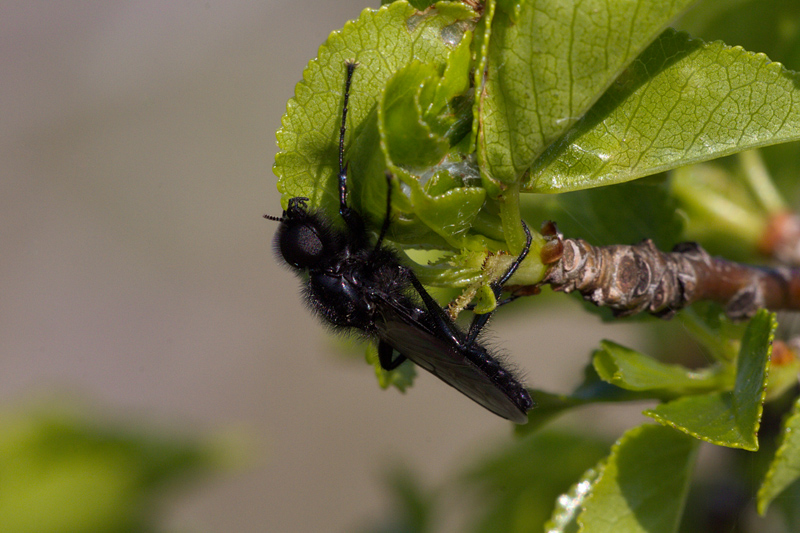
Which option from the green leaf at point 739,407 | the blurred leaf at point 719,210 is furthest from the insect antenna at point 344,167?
the blurred leaf at point 719,210

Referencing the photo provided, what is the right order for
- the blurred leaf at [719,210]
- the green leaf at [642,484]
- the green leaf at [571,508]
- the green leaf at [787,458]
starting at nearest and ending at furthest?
the green leaf at [787,458]
the green leaf at [642,484]
the green leaf at [571,508]
the blurred leaf at [719,210]

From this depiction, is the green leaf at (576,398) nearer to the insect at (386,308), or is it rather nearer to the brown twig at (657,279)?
the insect at (386,308)

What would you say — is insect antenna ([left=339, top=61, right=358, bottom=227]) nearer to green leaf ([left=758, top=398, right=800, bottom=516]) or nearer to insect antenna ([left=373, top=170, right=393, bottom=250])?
insect antenna ([left=373, top=170, right=393, bottom=250])

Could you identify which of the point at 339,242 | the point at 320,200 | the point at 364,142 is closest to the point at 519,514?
the point at 339,242

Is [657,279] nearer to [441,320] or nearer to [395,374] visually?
[441,320]

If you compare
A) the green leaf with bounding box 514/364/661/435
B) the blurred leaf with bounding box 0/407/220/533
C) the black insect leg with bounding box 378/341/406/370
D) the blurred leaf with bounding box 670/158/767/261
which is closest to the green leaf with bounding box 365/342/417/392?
the black insect leg with bounding box 378/341/406/370

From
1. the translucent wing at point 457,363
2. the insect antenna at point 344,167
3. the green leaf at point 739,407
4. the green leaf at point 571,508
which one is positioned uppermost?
the insect antenna at point 344,167

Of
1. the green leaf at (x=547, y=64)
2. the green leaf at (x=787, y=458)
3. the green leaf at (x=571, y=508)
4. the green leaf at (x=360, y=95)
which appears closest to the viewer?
the green leaf at (x=547, y=64)
